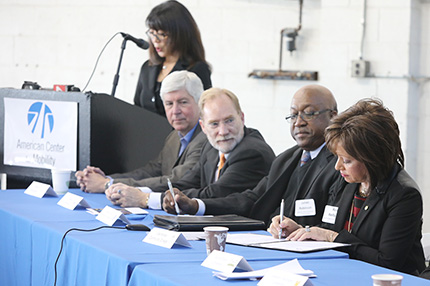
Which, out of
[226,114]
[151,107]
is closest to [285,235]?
[226,114]

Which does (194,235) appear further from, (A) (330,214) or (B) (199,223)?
(A) (330,214)

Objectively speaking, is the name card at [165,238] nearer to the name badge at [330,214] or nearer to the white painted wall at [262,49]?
the name badge at [330,214]

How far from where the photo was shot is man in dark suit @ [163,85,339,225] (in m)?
2.97

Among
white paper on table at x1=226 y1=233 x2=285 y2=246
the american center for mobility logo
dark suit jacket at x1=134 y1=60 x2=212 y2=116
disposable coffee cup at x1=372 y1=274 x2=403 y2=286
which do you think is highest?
dark suit jacket at x1=134 y1=60 x2=212 y2=116

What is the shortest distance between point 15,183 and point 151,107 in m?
0.92

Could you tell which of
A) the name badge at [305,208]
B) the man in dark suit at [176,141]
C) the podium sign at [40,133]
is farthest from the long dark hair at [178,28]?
the name badge at [305,208]

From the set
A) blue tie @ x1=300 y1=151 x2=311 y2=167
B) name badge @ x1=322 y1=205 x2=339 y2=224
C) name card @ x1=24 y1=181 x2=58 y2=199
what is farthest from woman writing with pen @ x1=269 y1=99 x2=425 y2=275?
name card @ x1=24 y1=181 x2=58 y2=199

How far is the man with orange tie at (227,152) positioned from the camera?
346 cm

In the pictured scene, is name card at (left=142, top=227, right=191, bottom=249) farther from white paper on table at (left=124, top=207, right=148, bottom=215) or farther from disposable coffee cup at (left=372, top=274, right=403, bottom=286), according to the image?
disposable coffee cup at (left=372, top=274, right=403, bottom=286)

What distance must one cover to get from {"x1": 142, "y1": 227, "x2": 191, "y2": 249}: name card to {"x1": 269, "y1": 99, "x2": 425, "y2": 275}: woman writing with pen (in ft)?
1.43

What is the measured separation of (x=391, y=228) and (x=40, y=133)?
2212mm

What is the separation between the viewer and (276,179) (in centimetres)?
324

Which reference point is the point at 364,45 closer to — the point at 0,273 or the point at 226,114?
the point at 226,114

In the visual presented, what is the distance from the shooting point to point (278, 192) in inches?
127
